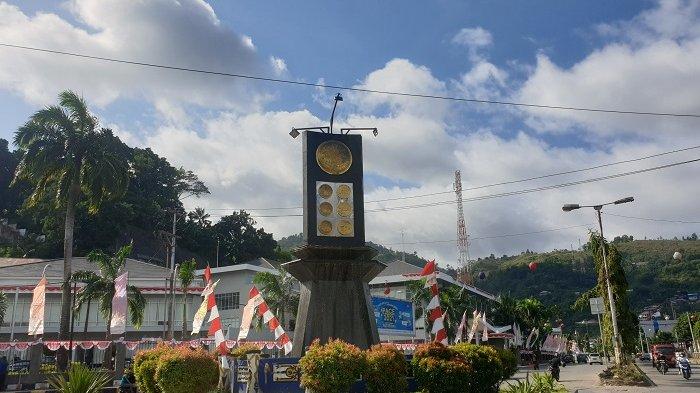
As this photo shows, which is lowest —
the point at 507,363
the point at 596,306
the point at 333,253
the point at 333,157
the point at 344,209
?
the point at 507,363

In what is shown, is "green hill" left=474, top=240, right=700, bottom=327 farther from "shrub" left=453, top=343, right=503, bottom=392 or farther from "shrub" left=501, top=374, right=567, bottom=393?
"shrub" left=453, top=343, right=503, bottom=392

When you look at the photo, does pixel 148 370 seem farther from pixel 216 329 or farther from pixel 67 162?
pixel 67 162

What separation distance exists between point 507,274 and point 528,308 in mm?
113124

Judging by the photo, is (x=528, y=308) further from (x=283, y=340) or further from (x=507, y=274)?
(x=507, y=274)

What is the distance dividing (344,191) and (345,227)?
1.36 m

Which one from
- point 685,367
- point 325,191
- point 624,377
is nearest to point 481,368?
point 325,191

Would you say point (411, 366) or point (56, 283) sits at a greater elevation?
point (56, 283)

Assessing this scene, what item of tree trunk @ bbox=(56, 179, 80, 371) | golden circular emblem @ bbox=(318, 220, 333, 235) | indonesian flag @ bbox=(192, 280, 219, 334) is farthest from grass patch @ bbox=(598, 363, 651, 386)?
tree trunk @ bbox=(56, 179, 80, 371)

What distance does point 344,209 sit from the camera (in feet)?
67.7

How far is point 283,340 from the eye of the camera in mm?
23672

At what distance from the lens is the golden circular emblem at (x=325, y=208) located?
20.4 metres

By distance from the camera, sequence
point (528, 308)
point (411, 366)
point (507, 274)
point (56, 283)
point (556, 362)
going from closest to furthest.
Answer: point (411, 366), point (556, 362), point (56, 283), point (528, 308), point (507, 274)

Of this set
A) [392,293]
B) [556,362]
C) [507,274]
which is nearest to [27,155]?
[556,362]

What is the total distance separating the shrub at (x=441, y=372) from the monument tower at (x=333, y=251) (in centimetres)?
316
